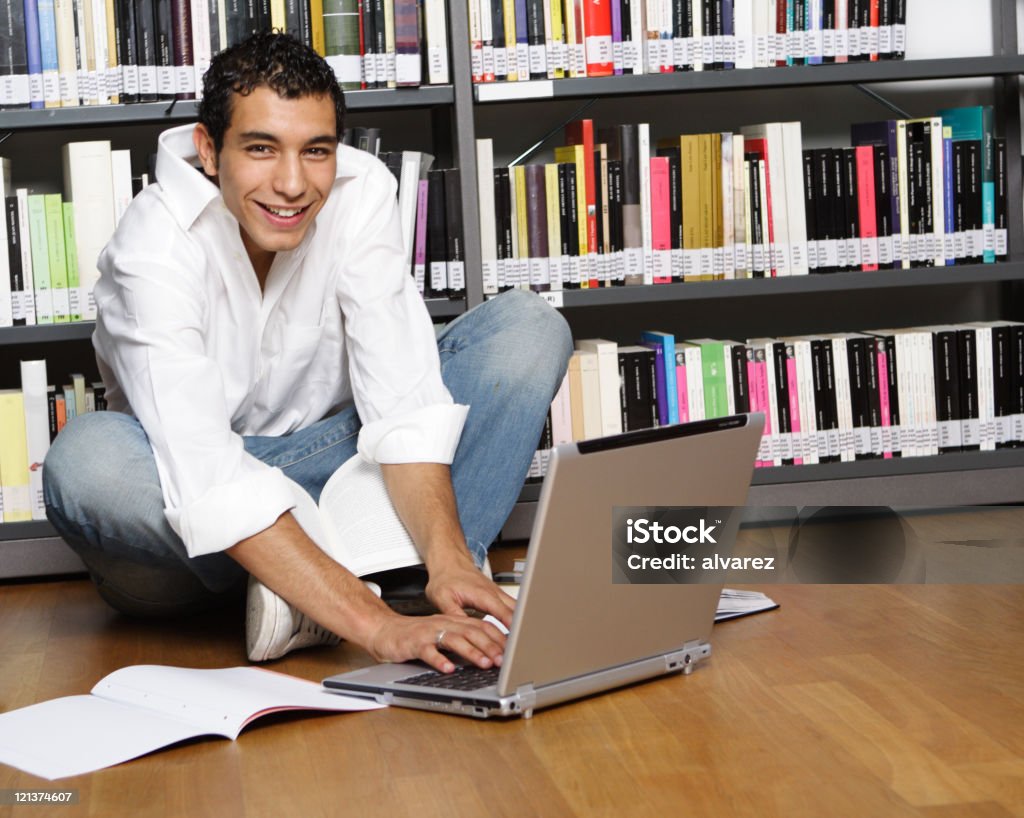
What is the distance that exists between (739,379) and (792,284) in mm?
204

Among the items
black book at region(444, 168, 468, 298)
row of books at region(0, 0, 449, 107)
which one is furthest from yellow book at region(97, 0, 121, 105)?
black book at region(444, 168, 468, 298)

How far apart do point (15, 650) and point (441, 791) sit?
0.90m

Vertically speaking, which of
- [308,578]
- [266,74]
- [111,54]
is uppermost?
[111,54]

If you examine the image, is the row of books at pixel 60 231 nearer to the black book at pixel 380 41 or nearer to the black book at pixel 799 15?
the black book at pixel 380 41

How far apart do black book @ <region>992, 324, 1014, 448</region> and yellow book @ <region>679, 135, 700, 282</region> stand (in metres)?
0.62

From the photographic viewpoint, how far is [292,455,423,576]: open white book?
173 centimetres

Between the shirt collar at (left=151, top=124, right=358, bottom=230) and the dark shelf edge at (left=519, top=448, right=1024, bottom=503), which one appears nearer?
the shirt collar at (left=151, top=124, right=358, bottom=230)

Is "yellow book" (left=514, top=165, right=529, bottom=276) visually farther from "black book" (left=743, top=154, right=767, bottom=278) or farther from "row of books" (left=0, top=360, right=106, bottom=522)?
"row of books" (left=0, top=360, right=106, bottom=522)

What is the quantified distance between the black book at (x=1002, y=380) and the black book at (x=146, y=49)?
64.2 inches

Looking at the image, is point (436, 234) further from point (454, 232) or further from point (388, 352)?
point (388, 352)

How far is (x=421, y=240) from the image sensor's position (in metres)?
2.43

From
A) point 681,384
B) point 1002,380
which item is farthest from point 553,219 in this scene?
point 1002,380

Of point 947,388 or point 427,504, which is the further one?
point 947,388

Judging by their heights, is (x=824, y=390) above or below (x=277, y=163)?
below
